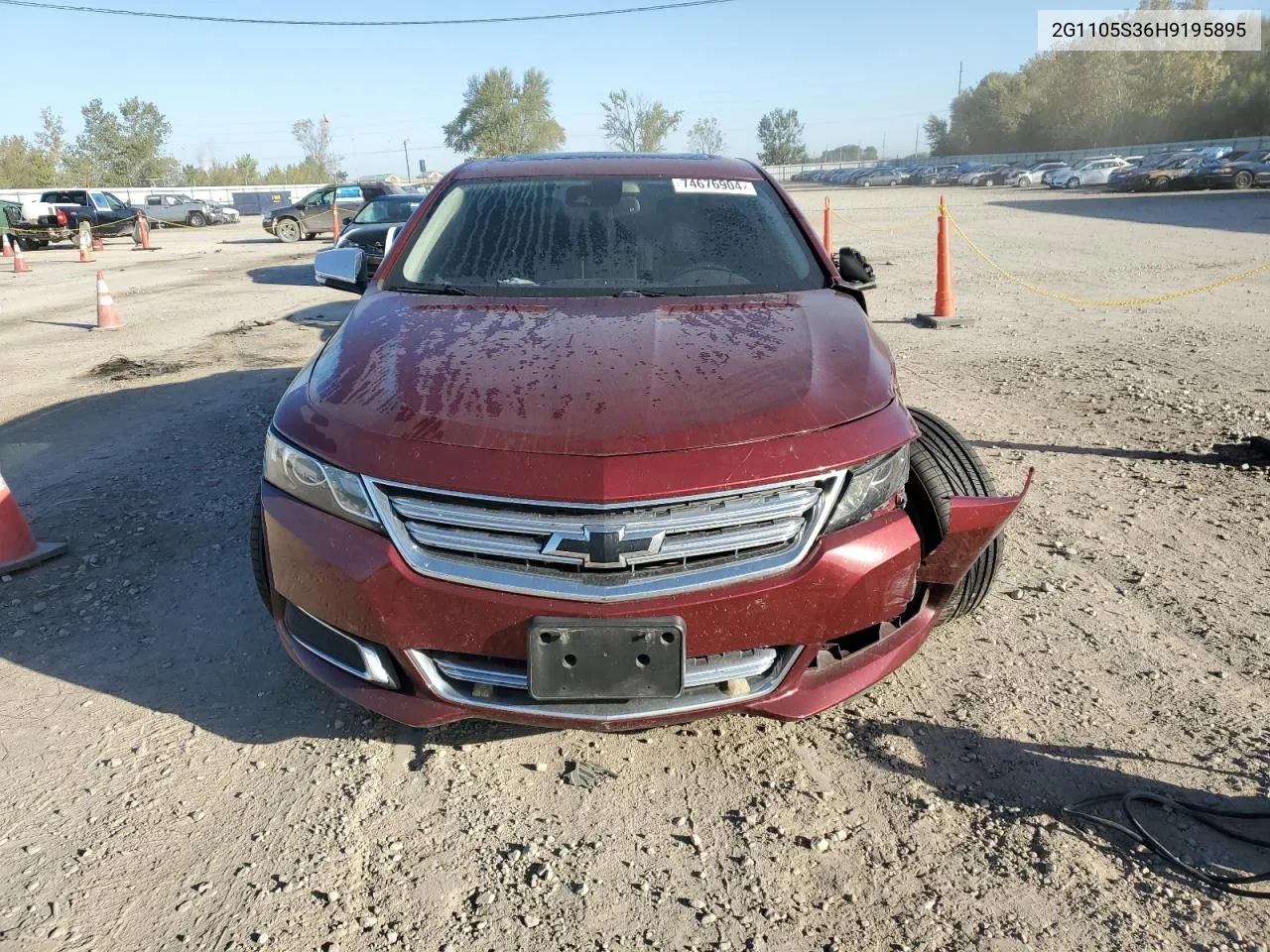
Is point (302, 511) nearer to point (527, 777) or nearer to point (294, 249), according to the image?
point (527, 777)

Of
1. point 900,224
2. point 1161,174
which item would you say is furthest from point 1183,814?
point 1161,174

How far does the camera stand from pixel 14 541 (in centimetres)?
386

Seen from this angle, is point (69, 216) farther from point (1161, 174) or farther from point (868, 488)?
point (1161, 174)

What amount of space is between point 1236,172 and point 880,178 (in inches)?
1631

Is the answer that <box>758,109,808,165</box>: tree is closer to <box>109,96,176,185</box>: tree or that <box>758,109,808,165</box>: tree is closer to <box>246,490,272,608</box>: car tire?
<box>109,96,176,185</box>: tree

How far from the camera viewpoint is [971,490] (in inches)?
123

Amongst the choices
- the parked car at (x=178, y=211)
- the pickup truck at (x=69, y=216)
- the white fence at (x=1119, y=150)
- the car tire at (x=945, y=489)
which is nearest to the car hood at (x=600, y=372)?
the car tire at (x=945, y=489)

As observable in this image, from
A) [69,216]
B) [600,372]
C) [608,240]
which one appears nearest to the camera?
[600,372]

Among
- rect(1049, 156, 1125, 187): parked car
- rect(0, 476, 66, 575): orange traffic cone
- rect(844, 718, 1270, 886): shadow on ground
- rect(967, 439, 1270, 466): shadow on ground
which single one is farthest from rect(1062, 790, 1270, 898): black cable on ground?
rect(1049, 156, 1125, 187): parked car

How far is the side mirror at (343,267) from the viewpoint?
3.99 meters

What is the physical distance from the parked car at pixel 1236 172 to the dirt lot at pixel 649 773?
34.3m

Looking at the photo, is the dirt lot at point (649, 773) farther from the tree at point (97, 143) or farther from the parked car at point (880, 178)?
the tree at point (97, 143)

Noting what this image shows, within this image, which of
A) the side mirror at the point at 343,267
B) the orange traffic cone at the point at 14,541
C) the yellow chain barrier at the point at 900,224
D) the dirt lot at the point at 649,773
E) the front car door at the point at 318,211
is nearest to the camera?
the dirt lot at the point at 649,773

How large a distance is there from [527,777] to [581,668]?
1.85ft
